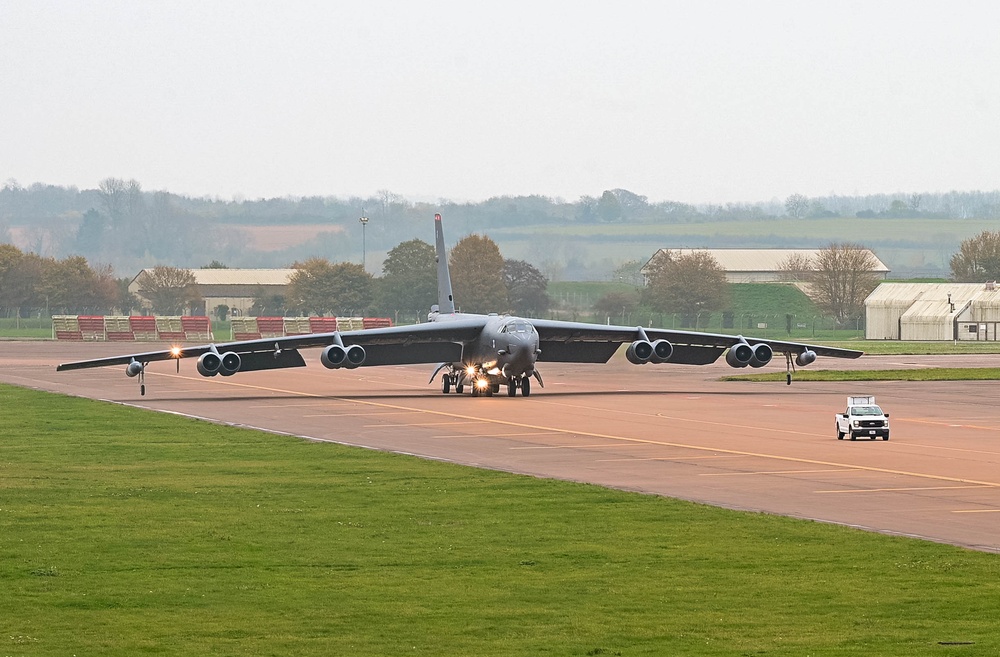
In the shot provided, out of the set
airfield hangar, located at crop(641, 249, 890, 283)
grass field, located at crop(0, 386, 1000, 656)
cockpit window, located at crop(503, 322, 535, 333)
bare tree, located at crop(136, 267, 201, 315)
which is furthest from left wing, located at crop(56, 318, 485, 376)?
airfield hangar, located at crop(641, 249, 890, 283)

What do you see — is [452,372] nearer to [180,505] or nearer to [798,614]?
[180,505]

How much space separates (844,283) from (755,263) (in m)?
29.5

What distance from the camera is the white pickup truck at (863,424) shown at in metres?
34.2

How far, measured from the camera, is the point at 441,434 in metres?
36.2

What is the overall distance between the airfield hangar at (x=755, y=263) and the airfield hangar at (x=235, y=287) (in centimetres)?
4406

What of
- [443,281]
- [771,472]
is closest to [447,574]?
[771,472]

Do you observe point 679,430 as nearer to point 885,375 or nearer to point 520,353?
point 520,353

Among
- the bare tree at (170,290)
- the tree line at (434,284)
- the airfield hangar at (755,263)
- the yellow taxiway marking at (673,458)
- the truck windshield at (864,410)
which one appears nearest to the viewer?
the yellow taxiway marking at (673,458)

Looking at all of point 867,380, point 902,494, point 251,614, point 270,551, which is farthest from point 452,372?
point 251,614

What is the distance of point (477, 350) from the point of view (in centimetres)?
5275

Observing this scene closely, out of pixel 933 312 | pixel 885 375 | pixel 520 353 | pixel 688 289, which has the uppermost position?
pixel 688 289

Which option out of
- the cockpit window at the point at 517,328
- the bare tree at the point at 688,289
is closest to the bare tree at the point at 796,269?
the bare tree at the point at 688,289

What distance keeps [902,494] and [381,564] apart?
402 inches

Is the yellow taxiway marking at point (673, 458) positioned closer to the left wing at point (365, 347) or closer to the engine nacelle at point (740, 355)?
the left wing at point (365, 347)
